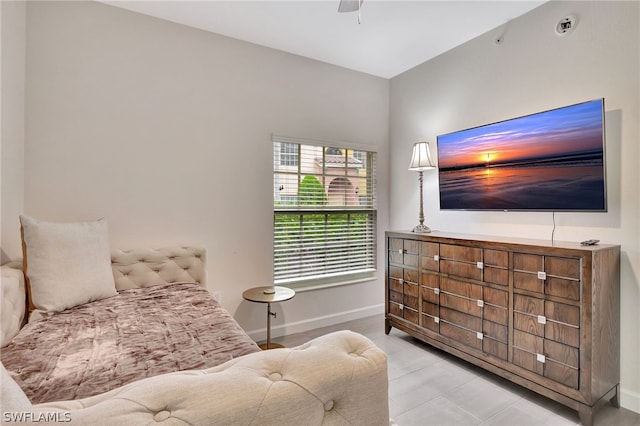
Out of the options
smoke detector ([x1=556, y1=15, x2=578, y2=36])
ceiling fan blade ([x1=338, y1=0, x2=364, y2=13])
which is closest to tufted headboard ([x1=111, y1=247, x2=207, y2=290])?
ceiling fan blade ([x1=338, y1=0, x2=364, y2=13])

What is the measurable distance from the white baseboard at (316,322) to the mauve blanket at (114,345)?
1195 mm

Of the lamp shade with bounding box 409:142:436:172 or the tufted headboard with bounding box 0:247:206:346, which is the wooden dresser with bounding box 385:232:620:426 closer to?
the lamp shade with bounding box 409:142:436:172

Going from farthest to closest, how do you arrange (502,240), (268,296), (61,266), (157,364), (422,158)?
(422,158)
(268,296)
(502,240)
(61,266)
(157,364)

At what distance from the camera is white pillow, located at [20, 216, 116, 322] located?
5.78 feet

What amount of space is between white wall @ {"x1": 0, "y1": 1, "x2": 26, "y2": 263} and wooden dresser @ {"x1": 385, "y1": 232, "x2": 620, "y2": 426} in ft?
9.79

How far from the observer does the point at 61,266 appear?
6.00 feet

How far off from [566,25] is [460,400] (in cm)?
277

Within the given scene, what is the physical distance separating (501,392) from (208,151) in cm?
295

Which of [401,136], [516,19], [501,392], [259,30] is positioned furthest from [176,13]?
[501,392]

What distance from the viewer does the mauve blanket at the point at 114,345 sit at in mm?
1084

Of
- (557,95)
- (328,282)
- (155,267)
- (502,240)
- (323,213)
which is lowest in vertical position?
(328,282)

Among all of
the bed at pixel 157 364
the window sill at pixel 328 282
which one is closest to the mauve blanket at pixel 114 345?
the bed at pixel 157 364

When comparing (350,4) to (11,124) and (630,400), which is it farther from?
(630,400)

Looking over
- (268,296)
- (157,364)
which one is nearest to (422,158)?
(268,296)
